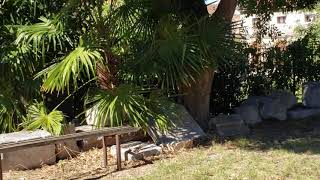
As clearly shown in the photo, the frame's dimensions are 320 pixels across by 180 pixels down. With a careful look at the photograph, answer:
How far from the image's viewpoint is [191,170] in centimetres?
589

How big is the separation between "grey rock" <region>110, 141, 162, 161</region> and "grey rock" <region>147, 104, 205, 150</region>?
0.53 ft

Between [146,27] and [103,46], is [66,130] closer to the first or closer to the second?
[103,46]

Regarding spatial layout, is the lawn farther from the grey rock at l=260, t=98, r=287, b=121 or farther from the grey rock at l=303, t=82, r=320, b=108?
the grey rock at l=303, t=82, r=320, b=108

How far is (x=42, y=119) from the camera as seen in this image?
6988mm

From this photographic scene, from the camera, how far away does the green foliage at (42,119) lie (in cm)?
678

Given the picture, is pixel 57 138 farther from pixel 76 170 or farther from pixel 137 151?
pixel 137 151

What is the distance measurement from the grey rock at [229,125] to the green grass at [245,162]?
2.24 ft

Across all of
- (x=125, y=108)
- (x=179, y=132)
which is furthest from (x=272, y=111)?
(x=125, y=108)

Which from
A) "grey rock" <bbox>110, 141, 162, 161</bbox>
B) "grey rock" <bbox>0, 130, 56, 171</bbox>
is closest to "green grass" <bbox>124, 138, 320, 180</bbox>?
"grey rock" <bbox>110, 141, 162, 161</bbox>

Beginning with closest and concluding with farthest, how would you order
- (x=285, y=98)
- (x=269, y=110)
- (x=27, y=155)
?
(x=27, y=155) → (x=269, y=110) → (x=285, y=98)

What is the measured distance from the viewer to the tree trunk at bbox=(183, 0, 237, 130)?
8.05 meters

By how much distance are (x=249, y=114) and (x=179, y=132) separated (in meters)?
2.28

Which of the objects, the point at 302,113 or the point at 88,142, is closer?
the point at 88,142

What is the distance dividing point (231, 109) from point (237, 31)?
231 centimetres
